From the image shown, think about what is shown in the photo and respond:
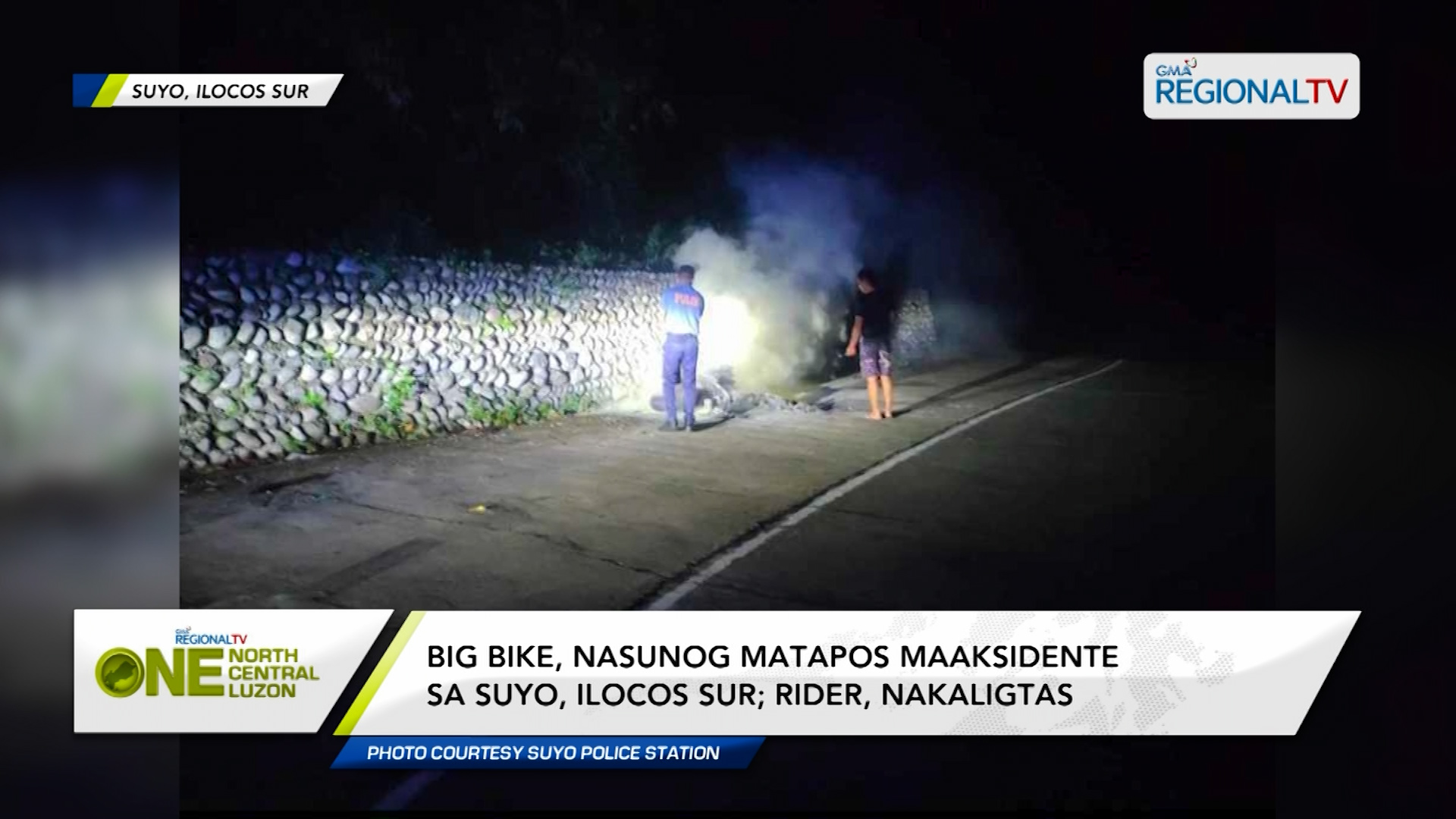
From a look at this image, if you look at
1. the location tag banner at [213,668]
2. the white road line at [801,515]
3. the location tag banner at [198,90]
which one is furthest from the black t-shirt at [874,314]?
the location tag banner at [213,668]

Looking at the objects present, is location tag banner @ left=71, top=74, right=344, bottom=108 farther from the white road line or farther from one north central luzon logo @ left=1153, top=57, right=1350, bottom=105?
one north central luzon logo @ left=1153, top=57, right=1350, bottom=105

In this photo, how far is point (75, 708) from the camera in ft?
10.7

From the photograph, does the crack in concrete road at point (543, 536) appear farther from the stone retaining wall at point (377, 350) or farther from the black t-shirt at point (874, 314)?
the black t-shirt at point (874, 314)

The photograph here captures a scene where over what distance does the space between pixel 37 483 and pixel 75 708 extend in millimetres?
1125

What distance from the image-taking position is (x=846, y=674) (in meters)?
3.36

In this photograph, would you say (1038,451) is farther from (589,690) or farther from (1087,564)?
(589,690)

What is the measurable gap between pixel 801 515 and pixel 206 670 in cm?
346

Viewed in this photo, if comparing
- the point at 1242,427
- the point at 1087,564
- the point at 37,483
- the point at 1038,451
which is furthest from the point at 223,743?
the point at 1242,427

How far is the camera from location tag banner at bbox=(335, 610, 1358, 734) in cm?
321

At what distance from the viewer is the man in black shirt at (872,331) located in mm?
8883

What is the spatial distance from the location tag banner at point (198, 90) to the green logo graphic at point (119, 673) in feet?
8.35

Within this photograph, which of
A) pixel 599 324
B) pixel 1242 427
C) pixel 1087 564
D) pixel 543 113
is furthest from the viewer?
pixel 543 113

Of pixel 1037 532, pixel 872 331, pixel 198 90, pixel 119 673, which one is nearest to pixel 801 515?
pixel 1037 532
